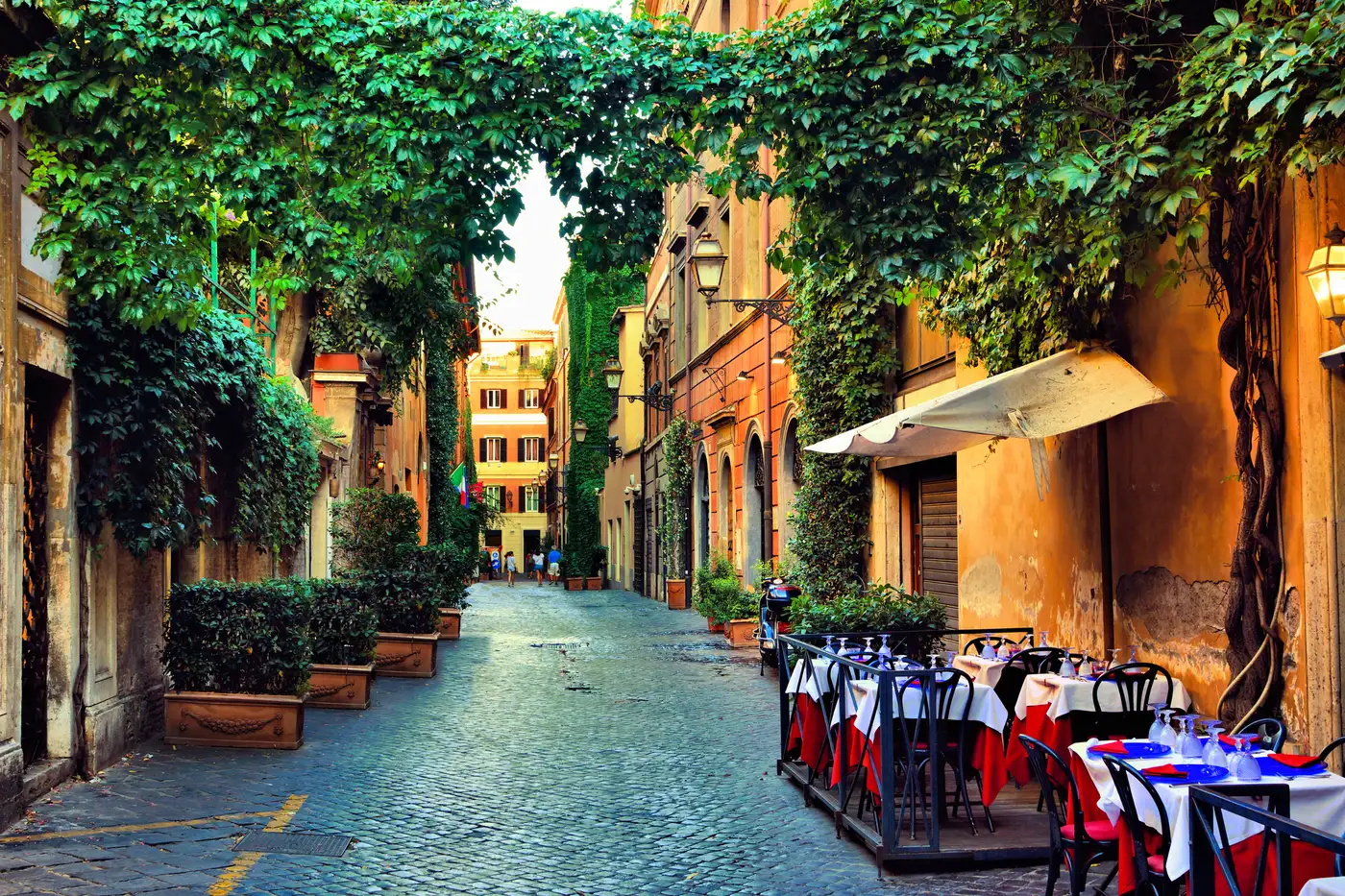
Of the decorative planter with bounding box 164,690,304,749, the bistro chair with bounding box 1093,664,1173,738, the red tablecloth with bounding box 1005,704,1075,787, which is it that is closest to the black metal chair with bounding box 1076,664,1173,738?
the bistro chair with bounding box 1093,664,1173,738

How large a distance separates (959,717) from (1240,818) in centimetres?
288

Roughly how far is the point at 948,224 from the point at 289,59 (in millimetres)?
3699

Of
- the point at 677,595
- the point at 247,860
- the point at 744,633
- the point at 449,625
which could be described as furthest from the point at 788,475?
the point at 247,860

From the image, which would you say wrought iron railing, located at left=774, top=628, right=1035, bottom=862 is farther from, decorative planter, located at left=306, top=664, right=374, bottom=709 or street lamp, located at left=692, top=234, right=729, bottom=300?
street lamp, located at left=692, top=234, right=729, bottom=300

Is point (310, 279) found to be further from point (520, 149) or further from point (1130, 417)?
point (1130, 417)

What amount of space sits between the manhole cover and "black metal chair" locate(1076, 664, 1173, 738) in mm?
4263

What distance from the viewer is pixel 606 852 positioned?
6785mm

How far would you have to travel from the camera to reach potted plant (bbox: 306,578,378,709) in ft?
39.8

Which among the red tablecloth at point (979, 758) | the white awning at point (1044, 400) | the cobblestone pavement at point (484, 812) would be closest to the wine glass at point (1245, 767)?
the cobblestone pavement at point (484, 812)

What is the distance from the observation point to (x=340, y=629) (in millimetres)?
12602

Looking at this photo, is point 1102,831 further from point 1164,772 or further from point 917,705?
point 917,705

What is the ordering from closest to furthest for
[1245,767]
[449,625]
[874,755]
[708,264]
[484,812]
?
1. [1245,767]
2. [874,755]
3. [484,812]
4. [708,264]
5. [449,625]

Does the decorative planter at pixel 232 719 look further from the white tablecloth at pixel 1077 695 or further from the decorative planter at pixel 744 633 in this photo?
the decorative planter at pixel 744 633

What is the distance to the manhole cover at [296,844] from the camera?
21.7 ft
